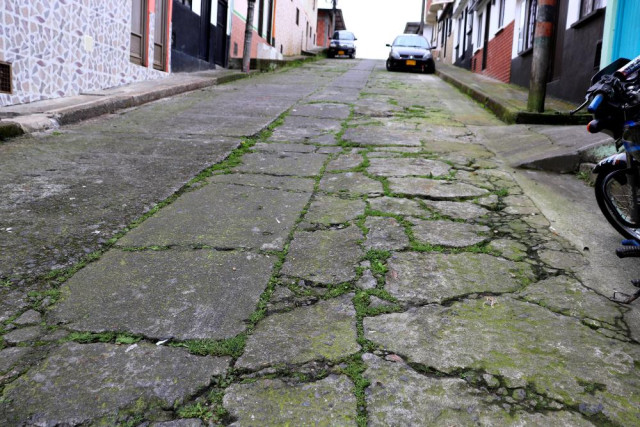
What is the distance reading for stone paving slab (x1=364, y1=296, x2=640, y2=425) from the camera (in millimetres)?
1583

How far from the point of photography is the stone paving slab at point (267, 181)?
3652mm

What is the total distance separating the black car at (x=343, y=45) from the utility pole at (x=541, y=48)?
21001 mm

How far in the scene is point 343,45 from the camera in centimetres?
2600

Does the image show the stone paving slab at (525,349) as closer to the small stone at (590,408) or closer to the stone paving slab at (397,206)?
the small stone at (590,408)

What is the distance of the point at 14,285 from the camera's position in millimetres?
2102

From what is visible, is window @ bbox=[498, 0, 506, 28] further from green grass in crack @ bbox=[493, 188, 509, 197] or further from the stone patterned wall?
green grass in crack @ bbox=[493, 188, 509, 197]

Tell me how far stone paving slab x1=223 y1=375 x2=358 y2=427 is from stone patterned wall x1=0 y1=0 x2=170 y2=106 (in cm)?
580

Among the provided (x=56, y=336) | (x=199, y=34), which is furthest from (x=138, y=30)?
(x=56, y=336)

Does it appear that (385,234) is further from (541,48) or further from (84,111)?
(84,111)

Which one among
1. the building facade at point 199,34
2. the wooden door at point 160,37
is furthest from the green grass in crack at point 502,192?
the building facade at point 199,34

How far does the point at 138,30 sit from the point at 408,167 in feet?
23.8

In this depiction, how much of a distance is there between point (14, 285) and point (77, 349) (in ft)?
1.96

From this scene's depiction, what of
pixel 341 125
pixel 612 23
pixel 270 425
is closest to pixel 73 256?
pixel 270 425

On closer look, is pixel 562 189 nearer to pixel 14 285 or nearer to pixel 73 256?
pixel 73 256
